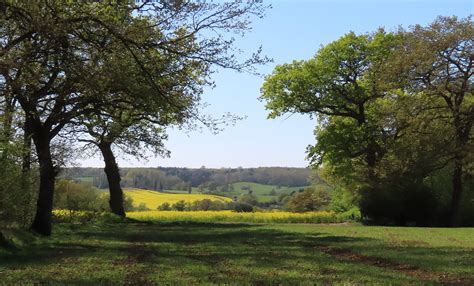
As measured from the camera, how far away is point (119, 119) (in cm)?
2547

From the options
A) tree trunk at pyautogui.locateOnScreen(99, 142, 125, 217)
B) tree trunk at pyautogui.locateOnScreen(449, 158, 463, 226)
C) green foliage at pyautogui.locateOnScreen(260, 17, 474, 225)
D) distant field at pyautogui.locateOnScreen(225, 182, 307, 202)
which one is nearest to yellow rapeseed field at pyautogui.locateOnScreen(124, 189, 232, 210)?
distant field at pyautogui.locateOnScreen(225, 182, 307, 202)

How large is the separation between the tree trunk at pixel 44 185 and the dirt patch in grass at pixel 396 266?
1209 centimetres

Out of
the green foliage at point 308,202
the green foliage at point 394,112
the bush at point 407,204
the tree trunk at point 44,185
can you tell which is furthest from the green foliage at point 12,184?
the green foliage at point 308,202

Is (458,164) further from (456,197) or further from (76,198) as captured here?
(76,198)

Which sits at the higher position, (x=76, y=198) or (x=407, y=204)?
(x=407, y=204)

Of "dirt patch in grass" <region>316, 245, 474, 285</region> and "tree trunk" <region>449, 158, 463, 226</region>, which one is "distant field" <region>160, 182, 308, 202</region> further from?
"dirt patch in grass" <region>316, 245, 474, 285</region>

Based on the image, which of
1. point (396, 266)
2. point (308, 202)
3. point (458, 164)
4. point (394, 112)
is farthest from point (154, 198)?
point (396, 266)

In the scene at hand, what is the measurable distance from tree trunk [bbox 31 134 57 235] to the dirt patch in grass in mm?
12085

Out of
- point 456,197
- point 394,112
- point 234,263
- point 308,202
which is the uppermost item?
point 394,112

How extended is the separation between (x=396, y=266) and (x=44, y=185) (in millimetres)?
15789

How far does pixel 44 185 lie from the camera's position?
878 inches

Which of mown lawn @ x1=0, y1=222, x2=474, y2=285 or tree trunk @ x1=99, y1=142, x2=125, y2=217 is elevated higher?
tree trunk @ x1=99, y1=142, x2=125, y2=217

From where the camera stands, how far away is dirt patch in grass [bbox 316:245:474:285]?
35.4 ft

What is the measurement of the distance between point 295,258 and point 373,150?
108 ft
